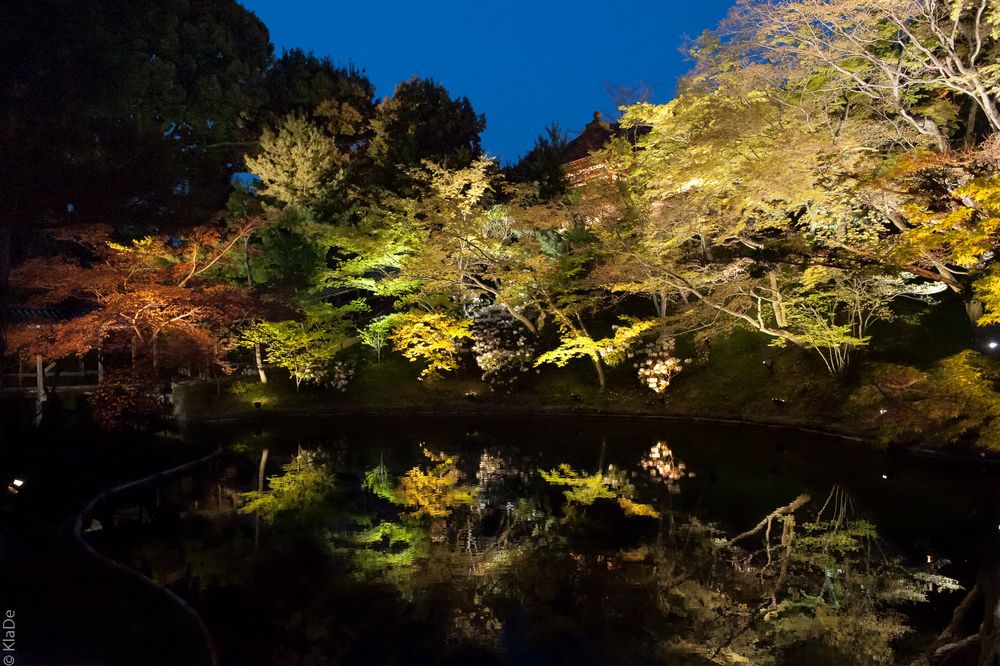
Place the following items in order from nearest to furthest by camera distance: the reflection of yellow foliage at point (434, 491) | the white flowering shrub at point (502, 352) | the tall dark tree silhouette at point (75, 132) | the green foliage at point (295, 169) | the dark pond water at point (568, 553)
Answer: the dark pond water at point (568, 553)
the tall dark tree silhouette at point (75, 132)
the reflection of yellow foliage at point (434, 491)
the white flowering shrub at point (502, 352)
the green foliage at point (295, 169)

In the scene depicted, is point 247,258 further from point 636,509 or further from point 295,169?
point 636,509

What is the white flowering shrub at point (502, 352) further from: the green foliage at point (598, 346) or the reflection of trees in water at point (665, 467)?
the reflection of trees in water at point (665, 467)

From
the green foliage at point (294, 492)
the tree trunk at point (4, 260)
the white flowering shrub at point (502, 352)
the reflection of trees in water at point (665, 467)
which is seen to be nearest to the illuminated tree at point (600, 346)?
the white flowering shrub at point (502, 352)

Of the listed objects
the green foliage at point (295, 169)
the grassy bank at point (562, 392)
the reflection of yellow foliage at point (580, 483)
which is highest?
the green foliage at point (295, 169)

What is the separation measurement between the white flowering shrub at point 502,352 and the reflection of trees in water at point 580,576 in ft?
31.7

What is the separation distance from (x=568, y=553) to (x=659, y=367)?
1146 cm

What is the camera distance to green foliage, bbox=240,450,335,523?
9.57m

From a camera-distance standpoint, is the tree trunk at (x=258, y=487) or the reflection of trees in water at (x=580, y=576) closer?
the reflection of trees in water at (x=580, y=576)

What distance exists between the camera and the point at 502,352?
20062 mm

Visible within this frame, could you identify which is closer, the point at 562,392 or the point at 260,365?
the point at 562,392

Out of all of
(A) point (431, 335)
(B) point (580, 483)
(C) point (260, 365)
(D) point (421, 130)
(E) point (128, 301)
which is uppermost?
(D) point (421, 130)

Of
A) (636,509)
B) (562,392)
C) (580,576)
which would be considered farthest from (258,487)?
(562,392)

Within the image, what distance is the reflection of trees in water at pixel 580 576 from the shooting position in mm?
5449

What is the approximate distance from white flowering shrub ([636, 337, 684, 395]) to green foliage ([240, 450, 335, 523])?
9.67 m
